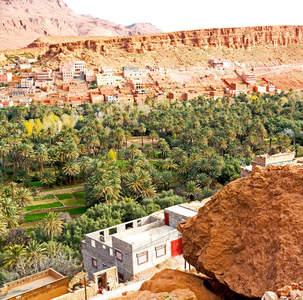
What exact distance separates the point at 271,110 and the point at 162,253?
6025 cm

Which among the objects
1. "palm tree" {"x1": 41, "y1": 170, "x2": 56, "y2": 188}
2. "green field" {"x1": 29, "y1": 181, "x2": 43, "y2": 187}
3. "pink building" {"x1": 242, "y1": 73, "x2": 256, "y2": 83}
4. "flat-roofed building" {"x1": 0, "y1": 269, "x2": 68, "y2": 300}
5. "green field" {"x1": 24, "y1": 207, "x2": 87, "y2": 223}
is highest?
"pink building" {"x1": 242, "y1": 73, "x2": 256, "y2": 83}

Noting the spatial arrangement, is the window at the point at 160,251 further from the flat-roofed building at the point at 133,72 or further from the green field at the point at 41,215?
the flat-roofed building at the point at 133,72

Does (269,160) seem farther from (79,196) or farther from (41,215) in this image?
(41,215)

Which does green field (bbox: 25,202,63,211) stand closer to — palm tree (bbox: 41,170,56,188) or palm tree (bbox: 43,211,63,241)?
palm tree (bbox: 41,170,56,188)

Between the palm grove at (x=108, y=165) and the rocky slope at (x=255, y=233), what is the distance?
1471 cm

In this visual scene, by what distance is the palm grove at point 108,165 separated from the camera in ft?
90.0

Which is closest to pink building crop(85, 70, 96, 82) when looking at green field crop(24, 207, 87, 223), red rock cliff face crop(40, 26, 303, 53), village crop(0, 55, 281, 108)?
village crop(0, 55, 281, 108)

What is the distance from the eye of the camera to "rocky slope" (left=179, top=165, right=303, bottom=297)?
26.0 feet

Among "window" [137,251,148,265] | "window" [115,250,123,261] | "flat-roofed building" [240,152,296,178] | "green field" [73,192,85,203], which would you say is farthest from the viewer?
"green field" [73,192,85,203]

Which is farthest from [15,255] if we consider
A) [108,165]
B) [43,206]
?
[108,165]

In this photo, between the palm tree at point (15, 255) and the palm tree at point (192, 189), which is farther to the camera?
the palm tree at point (192, 189)

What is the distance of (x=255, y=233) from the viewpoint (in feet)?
→ 28.7

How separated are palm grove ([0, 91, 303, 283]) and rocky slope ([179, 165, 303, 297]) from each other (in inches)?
579

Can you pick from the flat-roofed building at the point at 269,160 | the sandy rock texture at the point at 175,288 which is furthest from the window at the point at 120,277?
the flat-roofed building at the point at 269,160
